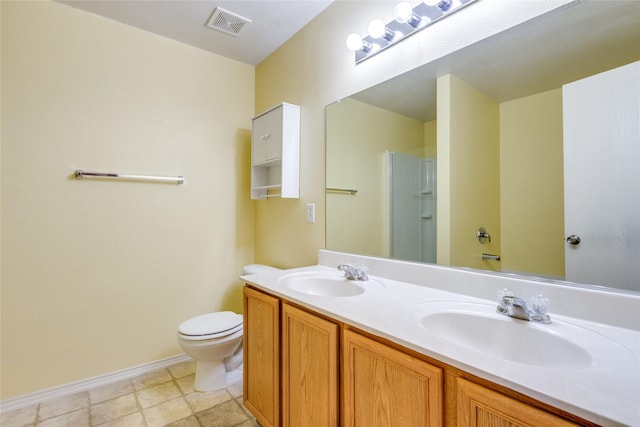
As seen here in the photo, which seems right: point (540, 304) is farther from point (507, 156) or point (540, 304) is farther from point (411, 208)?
point (411, 208)

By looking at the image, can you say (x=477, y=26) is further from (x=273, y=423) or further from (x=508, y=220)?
(x=273, y=423)

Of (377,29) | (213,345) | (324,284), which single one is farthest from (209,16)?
(213,345)

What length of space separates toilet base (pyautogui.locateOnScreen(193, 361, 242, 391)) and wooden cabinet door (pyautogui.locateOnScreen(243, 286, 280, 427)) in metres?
0.42

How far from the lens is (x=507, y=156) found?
1097 mm

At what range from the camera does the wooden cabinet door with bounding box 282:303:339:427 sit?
0.99m

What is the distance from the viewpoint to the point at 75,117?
185cm

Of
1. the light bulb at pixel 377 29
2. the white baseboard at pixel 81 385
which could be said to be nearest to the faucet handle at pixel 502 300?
the light bulb at pixel 377 29

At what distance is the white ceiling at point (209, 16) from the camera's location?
5.90 ft

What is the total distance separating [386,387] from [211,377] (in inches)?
56.9

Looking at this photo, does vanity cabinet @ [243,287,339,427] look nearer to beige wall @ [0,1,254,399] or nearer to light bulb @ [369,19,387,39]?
beige wall @ [0,1,254,399]

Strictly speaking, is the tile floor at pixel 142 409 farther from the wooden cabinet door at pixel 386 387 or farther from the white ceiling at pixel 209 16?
the white ceiling at pixel 209 16

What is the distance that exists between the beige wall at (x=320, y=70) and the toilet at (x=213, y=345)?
1.95 feet

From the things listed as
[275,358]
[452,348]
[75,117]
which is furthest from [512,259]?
[75,117]

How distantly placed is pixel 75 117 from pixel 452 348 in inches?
93.2
